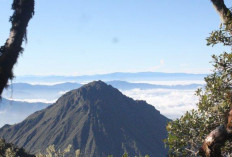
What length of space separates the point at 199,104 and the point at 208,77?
133cm

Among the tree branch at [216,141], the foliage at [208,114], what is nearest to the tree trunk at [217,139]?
the tree branch at [216,141]

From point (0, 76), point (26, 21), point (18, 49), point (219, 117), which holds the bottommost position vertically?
point (219, 117)

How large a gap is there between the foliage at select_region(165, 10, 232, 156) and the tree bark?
6.99m

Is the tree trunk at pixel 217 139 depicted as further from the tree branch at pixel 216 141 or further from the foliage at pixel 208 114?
the foliage at pixel 208 114

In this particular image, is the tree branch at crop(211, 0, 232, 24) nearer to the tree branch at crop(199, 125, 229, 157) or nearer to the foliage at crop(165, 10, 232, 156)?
the foliage at crop(165, 10, 232, 156)

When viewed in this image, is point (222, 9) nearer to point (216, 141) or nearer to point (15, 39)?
point (216, 141)

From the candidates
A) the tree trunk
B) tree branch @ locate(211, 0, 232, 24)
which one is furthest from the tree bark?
tree branch @ locate(211, 0, 232, 24)

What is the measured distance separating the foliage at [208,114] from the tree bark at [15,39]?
699 cm

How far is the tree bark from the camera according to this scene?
8.87 metres

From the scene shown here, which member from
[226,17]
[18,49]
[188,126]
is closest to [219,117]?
[188,126]

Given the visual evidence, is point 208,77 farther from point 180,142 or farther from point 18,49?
point 18,49

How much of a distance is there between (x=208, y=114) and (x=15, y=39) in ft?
27.0

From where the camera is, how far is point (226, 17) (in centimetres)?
1068

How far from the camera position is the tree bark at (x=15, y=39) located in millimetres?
8867
